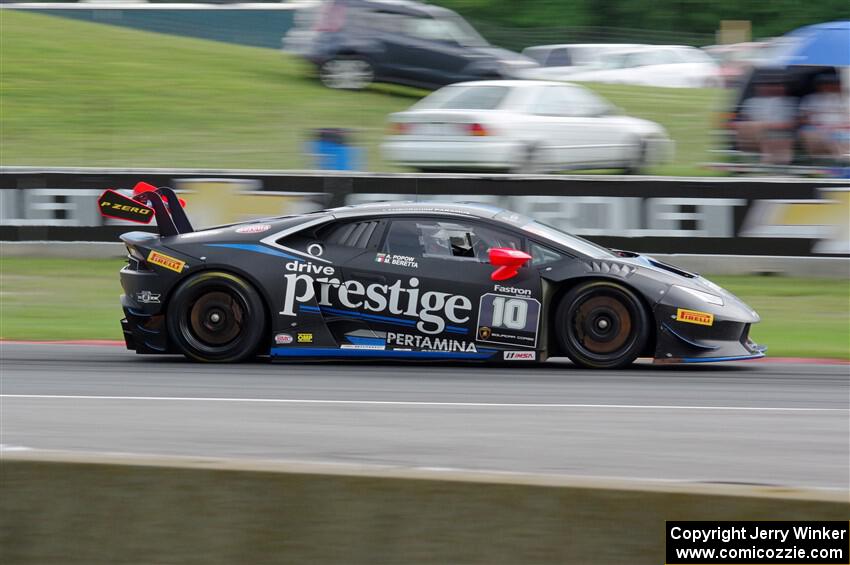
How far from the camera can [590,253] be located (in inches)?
348

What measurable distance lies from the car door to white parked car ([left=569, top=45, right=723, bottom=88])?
19354 mm

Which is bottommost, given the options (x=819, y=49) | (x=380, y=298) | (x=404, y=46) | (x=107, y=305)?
(x=107, y=305)

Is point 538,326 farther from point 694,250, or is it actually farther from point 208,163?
point 208,163

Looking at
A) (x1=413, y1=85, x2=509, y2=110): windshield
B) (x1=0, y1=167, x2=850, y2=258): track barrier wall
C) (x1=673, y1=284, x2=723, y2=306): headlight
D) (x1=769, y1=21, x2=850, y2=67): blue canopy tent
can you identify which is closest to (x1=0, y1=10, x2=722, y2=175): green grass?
(x1=413, y1=85, x2=509, y2=110): windshield

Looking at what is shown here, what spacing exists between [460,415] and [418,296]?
5.75 ft

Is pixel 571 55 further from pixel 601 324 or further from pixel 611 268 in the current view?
pixel 601 324

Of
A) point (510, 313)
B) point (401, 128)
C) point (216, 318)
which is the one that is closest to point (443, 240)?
point (510, 313)

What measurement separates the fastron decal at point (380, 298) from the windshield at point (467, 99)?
27.5 feet

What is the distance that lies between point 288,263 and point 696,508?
579 centimetres

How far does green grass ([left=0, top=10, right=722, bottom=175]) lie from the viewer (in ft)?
67.7

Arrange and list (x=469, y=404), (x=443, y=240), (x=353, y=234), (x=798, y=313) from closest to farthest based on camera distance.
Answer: (x=469, y=404) < (x=443, y=240) < (x=353, y=234) < (x=798, y=313)

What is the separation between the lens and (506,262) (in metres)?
8.61

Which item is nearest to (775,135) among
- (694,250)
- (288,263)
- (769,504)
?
(694,250)

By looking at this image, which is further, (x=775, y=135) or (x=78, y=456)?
(x=775, y=135)
